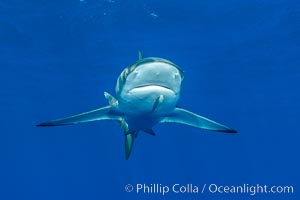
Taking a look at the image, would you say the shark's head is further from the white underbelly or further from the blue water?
the blue water

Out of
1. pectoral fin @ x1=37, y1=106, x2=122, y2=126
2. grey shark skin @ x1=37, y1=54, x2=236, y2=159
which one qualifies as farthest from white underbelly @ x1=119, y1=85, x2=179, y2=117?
pectoral fin @ x1=37, y1=106, x2=122, y2=126

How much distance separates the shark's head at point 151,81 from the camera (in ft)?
15.1

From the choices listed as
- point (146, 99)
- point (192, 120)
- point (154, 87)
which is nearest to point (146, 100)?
point (146, 99)

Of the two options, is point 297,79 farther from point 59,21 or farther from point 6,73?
point 6,73

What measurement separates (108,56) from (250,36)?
32.6 ft

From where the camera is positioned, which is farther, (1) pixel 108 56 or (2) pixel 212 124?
(1) pixel 108 56

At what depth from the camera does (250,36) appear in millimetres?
21625

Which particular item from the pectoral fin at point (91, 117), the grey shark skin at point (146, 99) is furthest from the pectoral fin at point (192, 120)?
the pectoral fin at point (91, 117)

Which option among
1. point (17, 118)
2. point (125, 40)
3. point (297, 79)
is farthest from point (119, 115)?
point (17, 118)

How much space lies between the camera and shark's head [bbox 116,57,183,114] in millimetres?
4613

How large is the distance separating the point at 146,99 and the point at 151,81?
70cm

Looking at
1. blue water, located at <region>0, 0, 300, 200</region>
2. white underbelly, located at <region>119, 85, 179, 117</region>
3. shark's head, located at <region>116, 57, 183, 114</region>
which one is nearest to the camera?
shark's head, located at <region>116, 57, 183, 114</region>

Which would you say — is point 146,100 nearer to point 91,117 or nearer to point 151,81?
point 151,81

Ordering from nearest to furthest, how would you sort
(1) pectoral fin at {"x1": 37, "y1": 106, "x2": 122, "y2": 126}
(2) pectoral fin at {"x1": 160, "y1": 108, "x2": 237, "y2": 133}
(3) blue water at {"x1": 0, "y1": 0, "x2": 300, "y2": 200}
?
(1) pectoral fin at {"x1": 37, "y1": 106, "x2": 122, "y2": 126} < (2) pectoral fin at {"x1": 160, "y1": 108, "x2": 237, "y2": 133} < (3) blue water at {"x1": 0, "y1": 0, "x2": 300, "y2": 200}
